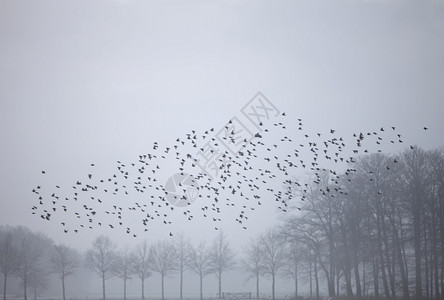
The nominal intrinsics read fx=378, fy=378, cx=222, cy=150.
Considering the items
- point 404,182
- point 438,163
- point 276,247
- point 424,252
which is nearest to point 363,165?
point 404,182

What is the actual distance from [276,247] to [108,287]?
79.5 metres

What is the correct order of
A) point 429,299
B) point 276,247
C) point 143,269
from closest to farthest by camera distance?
point 429,299, point 276,247, point 143,269

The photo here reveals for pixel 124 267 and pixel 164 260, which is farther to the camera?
pixel 164 260

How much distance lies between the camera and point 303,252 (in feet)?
139

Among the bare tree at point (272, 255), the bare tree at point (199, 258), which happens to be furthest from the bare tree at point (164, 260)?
the bare tree at point (272, 255)

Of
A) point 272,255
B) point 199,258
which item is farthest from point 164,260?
point 272,255

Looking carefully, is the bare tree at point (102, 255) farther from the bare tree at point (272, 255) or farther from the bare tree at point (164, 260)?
the bare tree at point (272, 255)

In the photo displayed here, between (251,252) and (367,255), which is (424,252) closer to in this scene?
(367,255)

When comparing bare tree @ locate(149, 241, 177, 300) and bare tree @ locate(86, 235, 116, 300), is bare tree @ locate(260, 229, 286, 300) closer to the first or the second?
bare tree @ locate(149, 241, 177, 300)

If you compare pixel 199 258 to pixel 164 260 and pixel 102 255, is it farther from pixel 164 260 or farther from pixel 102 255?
pixel 102 255

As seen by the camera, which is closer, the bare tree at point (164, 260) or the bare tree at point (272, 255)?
the bare tree at point (272, 255)

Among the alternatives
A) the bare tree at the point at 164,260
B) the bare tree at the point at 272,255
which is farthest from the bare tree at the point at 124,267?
the bare tree at the point at 272,255

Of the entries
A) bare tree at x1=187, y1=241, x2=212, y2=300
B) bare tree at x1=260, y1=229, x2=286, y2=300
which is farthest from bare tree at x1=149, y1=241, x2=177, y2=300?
bare tree at x1=260, y1=229, x2=286, y2=300

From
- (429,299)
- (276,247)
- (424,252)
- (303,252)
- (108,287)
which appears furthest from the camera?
(108,287)
